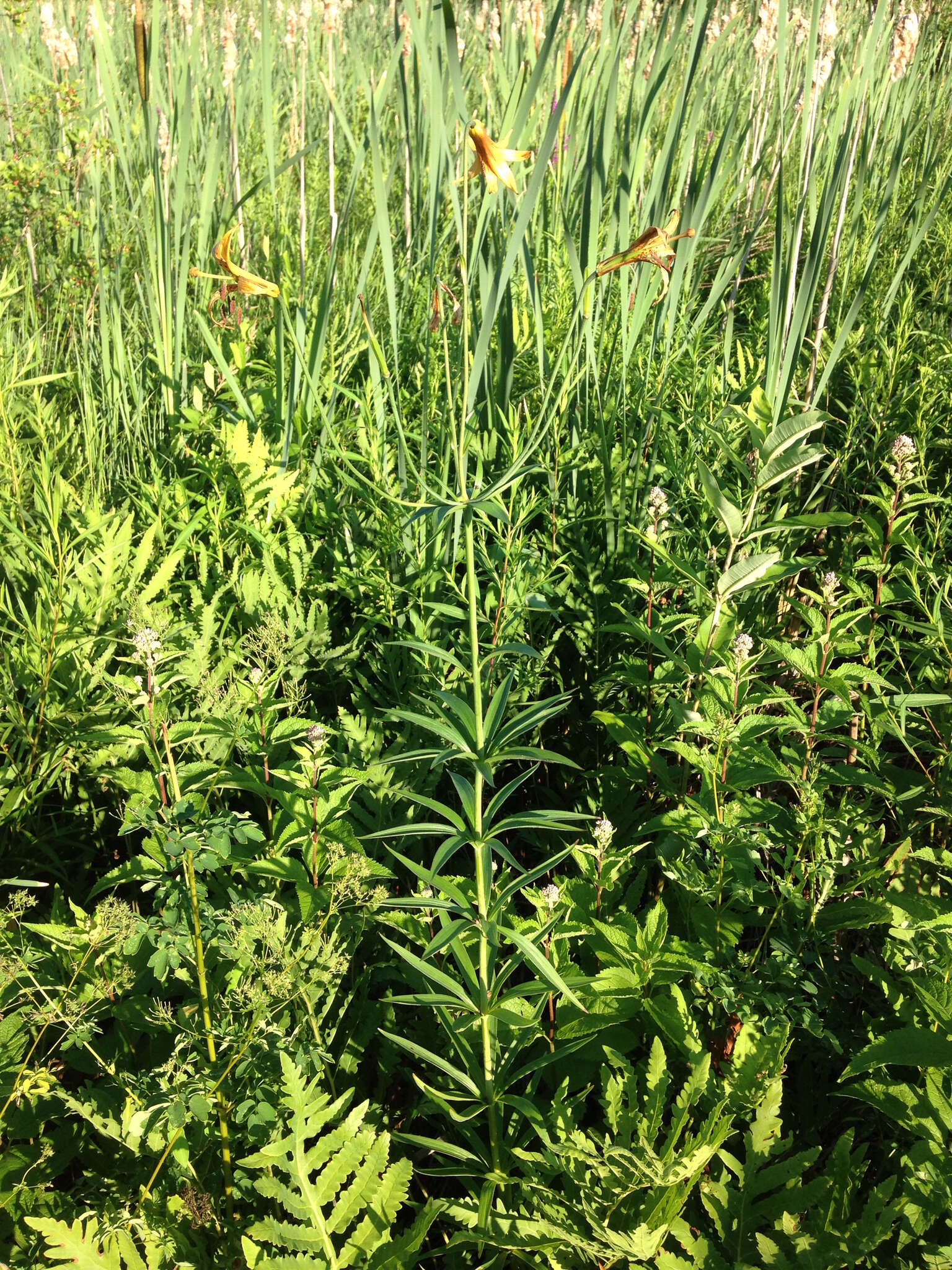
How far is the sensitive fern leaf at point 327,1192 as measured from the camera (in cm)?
91

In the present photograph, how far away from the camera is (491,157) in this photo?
0.92 m

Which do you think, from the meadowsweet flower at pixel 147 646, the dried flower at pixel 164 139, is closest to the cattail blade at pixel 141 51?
the dried flower at pixel 164 139

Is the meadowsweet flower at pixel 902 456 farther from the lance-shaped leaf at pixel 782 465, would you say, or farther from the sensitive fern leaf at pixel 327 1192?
the sensitive fern leaf at pixel 327 1192

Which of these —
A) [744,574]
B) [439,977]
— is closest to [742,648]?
[744,574]

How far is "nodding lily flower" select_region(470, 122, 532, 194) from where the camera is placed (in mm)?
910

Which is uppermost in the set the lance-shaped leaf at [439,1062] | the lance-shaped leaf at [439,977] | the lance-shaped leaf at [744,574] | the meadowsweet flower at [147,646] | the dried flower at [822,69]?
the dried flower at [822,69]

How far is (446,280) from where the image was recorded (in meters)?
2.12

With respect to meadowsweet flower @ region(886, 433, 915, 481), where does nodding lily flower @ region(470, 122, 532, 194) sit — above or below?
above

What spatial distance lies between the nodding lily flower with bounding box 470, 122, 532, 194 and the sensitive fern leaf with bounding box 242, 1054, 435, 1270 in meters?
0.92

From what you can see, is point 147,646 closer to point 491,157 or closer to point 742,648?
point 491,157

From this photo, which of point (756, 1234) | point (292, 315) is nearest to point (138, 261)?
point (292, 315)

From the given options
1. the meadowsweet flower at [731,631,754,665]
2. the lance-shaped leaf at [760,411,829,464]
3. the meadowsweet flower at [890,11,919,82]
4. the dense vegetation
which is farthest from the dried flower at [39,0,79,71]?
the meadowsweet flower at [731,631,754,665]

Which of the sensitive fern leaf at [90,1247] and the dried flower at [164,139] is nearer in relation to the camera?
the sensitive fern leaf at [90,1247]

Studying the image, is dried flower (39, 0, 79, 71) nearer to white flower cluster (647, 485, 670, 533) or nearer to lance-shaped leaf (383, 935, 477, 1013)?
white flower cluster (647, 485, 670, 533)
